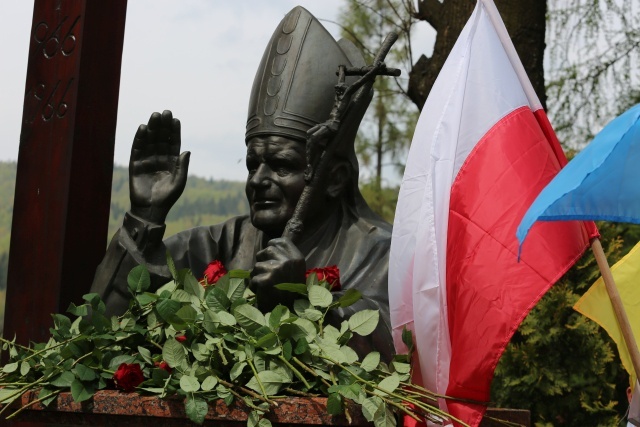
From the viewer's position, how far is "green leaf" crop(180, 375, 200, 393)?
4.07 metres

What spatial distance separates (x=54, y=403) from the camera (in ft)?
14.3

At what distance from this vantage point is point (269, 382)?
412 cm

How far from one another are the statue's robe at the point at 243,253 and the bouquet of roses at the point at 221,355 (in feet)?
0.97

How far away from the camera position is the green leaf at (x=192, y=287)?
4.54m

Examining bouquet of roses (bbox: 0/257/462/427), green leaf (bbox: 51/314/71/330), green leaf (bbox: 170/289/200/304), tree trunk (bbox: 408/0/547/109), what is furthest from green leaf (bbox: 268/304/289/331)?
tree trunk (bbox: 408/0/547/109)

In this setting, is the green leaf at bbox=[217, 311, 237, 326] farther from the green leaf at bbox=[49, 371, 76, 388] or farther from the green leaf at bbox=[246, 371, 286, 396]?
the green leaf at bbox=[49, 371, 76, 388]

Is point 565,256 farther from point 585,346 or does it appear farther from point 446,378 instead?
point 585,346

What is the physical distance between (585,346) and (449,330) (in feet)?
14.3

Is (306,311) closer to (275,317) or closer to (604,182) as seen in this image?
(275,317)

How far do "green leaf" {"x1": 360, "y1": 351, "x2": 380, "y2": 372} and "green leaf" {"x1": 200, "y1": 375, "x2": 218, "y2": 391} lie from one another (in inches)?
19.0

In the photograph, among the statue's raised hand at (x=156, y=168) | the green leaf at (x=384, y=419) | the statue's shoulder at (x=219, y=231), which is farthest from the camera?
the statue's shoulder at (x=219, y=231)

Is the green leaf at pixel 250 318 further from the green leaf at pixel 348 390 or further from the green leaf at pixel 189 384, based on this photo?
the green leaf at pixel 348 390

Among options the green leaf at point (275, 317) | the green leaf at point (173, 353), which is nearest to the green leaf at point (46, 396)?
the green leaf at point (173, 353)

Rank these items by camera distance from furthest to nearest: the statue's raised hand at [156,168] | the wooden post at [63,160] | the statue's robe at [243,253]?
the wooden post at [63,160], the statue's raised hand at [156,168], the statue's robe at [243,253]
